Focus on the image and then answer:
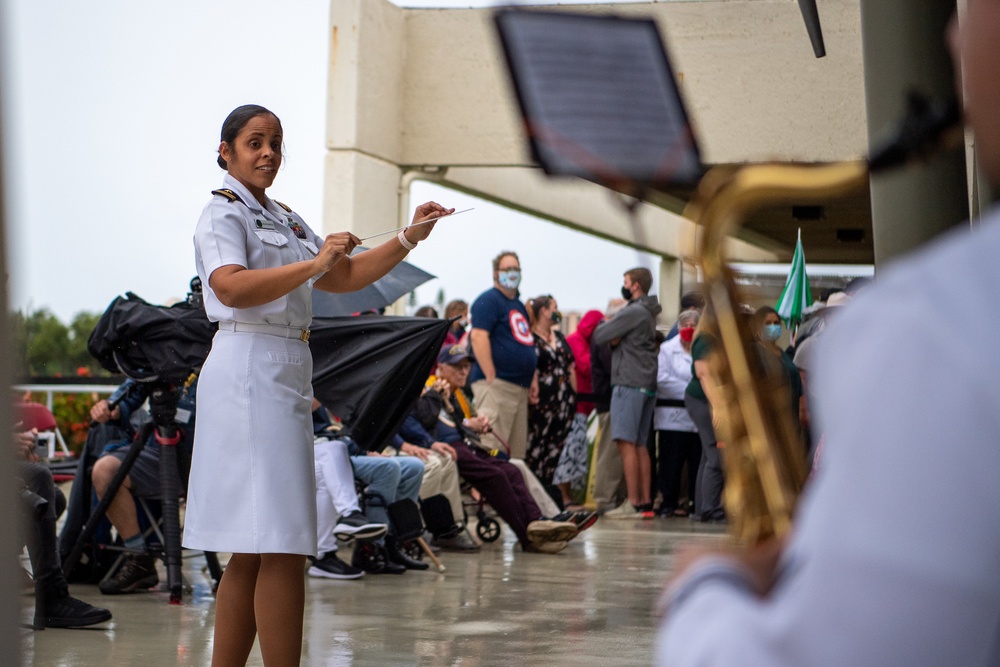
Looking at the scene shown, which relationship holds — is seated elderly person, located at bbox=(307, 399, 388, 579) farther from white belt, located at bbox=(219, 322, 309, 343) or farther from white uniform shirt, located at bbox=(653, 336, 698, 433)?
white uniform shirt, located at bbox=(653, 336, 698, 433)

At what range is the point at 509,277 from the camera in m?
9.49

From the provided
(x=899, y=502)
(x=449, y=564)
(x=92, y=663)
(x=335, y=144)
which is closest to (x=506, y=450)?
(x=449, y=564)

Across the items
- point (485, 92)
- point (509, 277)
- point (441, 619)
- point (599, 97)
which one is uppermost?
point (485, 92)

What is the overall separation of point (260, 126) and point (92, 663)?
228cm

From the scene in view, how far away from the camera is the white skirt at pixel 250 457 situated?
3.33 metres

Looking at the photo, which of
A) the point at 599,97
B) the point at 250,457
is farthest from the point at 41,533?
the point at 599,97

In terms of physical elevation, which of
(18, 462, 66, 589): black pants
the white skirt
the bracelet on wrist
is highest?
the bracelet on wrist

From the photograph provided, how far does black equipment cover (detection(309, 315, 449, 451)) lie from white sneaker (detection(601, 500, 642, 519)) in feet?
13.9

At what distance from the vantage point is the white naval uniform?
10.9 feet

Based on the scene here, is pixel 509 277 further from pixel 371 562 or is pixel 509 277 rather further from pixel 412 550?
pixel 371 562

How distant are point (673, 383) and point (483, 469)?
3011 mm

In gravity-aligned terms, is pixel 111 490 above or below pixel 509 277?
below

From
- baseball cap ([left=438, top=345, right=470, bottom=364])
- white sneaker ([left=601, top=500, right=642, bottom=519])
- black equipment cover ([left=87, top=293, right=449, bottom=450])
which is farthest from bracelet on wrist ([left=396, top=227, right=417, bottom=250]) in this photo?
white sneaker ([left=601, top=500, right=642, bottom=519])

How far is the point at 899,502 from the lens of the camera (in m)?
0.79
